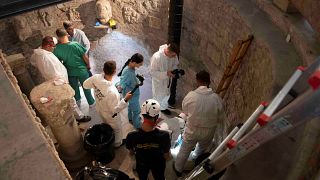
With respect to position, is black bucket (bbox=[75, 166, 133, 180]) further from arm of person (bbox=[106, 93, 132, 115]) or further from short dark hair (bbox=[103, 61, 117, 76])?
short dark hair (bbox=[103, 61, 117, 76])

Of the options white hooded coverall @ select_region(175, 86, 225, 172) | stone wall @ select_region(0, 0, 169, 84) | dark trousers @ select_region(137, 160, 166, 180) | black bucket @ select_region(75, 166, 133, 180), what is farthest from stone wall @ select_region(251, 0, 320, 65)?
stone wall @ select_region(0, 0, 169, 84)

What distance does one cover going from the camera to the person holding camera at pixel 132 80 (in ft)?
18.3

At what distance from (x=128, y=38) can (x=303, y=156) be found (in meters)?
7.28

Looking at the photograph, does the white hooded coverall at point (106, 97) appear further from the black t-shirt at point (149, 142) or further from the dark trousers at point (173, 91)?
the dark trousers at point (173, 91)

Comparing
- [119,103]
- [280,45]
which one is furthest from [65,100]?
[280,45]

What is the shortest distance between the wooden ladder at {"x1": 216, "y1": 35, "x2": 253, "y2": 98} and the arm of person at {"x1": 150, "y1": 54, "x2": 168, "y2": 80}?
1.46 metres

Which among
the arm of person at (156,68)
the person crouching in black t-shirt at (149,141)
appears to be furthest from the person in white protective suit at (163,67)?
the person crouching in black t-shirt at (149,141)

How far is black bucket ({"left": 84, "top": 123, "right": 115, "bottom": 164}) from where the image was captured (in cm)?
536

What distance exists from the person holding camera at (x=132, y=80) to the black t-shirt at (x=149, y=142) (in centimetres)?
164

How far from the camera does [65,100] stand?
15.6 ft

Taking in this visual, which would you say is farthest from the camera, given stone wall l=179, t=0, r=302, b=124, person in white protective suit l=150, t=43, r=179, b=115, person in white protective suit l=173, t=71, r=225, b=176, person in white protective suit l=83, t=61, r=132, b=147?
person in white protective suit l=150, t=43, r=179, b=115

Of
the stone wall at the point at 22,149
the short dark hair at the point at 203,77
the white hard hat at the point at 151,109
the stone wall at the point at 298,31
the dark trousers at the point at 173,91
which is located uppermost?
the stone wall at the point at 22,149

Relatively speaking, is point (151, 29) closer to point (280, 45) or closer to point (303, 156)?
point (280, 45)

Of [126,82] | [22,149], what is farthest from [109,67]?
[22,149]
